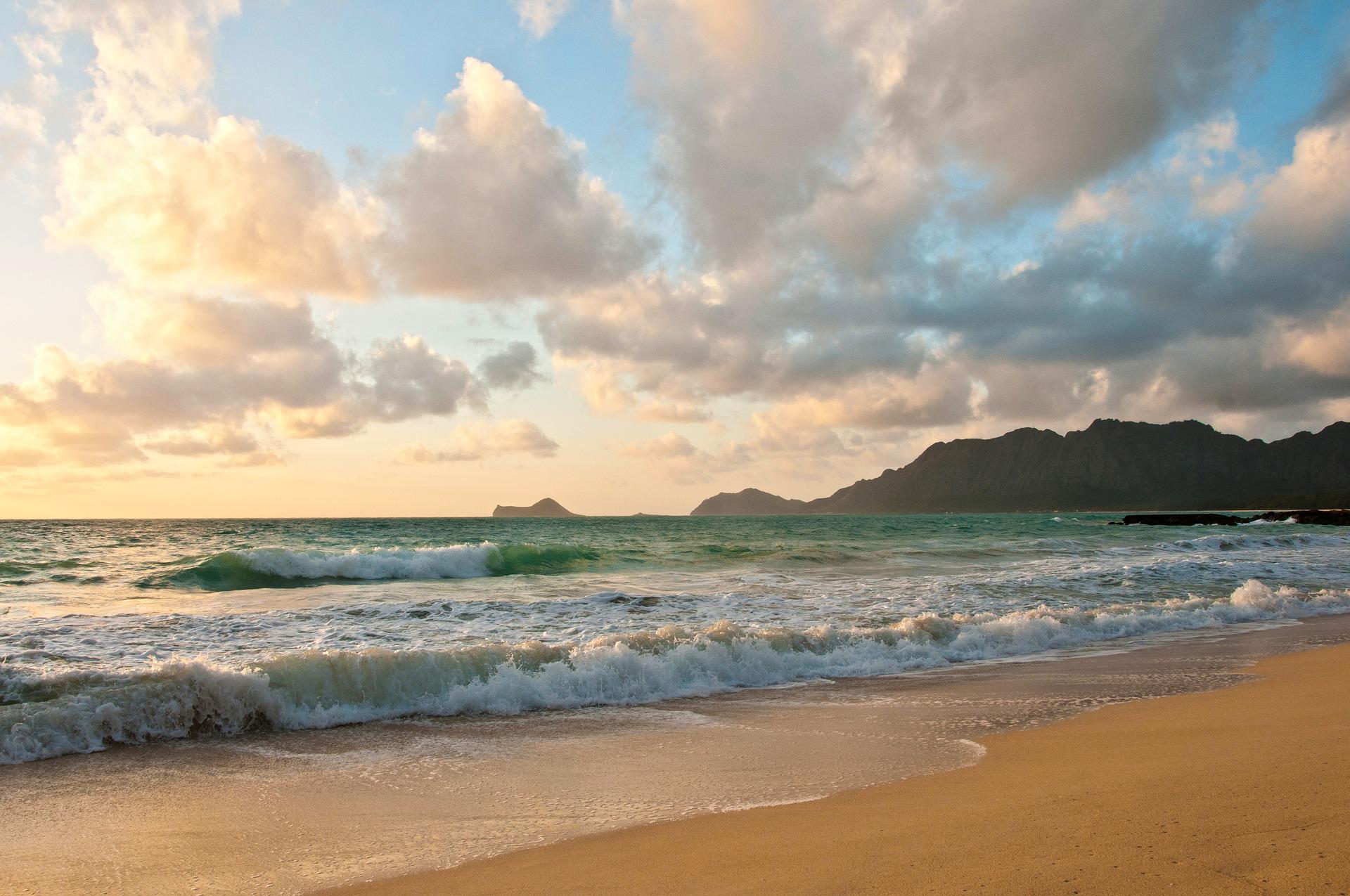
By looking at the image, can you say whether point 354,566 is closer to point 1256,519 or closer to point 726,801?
point 726,801

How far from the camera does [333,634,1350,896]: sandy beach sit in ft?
11.4

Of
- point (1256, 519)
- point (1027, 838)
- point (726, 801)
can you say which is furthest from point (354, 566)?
point (1256, 519)

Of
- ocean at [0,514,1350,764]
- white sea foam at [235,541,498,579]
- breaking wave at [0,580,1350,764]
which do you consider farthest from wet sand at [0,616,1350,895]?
white sea foam at [235,541,498,579]

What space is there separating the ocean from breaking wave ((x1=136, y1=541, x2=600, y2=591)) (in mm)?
109

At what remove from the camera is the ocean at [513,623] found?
804 cm

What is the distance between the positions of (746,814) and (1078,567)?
919 inches

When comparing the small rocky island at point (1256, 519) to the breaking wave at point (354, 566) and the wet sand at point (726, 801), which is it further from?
the wet sand at point (726, 801)

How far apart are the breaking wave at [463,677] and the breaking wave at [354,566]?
1527cm

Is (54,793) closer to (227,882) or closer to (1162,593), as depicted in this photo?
(227,882)

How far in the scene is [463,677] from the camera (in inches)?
358

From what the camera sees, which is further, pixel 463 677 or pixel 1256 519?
pixel 1256 519

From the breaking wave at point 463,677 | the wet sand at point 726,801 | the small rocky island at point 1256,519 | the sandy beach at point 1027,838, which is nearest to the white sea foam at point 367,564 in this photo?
the breaking wave at point 463,677

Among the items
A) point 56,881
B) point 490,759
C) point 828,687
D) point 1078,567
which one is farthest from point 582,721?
point 1078,567

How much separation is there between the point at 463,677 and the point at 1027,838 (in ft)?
22.3
